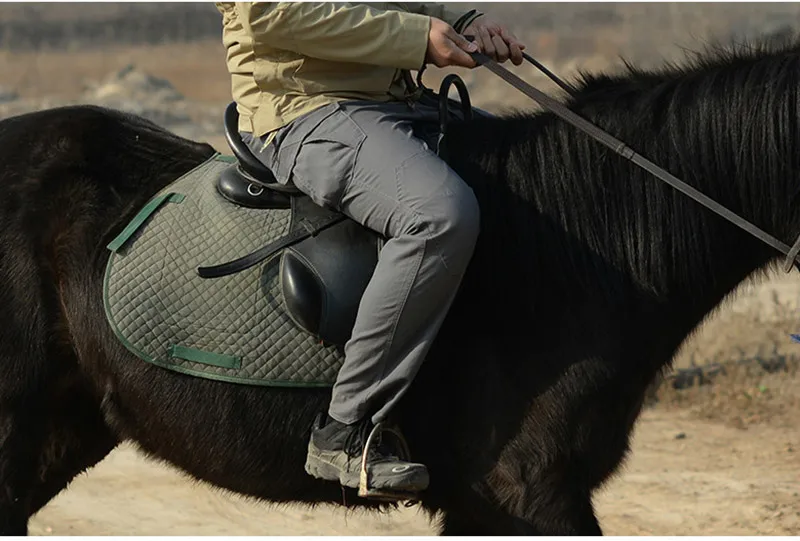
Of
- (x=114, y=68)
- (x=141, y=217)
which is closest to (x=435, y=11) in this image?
(x=141, y=217)

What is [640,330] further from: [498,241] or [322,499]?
[322,499]

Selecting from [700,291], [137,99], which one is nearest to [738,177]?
[700,291]

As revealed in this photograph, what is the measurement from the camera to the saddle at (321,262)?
3250 millimetres

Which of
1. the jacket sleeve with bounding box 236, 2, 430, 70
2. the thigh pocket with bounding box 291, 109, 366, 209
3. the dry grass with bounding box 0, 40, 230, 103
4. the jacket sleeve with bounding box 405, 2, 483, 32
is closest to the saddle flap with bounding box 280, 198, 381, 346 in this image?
the thigh pocket with bounding box 291, 109, 366, 209

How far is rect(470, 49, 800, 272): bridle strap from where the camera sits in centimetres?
305

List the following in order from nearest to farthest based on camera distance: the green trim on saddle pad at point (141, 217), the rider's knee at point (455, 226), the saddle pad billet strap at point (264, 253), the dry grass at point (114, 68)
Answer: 1. the rider's knee at point (455, 226)
2. the saddle pad billet strap at point (264, 253)
3. the green trim on saddle pad at point (141, 217)
4. the dry grass at point (114, 68)

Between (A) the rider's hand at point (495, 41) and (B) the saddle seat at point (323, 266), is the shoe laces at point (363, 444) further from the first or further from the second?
(A) the rider's hand at point (495, 41)

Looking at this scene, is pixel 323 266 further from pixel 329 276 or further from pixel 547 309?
pixel 547 309

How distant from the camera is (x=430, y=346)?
3.21 meters

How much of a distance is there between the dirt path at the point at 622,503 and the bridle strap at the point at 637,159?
8.97ft

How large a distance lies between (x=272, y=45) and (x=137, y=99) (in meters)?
14.7

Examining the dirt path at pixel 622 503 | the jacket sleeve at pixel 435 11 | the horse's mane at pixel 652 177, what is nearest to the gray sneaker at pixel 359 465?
the horse's mane at pixel 652 177

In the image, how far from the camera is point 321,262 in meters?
3.26

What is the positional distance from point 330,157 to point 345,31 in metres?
0.36
